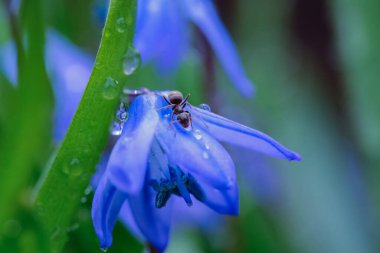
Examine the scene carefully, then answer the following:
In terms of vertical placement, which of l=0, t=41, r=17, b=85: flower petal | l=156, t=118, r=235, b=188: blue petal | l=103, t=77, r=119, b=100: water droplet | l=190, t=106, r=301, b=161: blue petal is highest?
l=0, t=41, r=17, b=85: flower petal

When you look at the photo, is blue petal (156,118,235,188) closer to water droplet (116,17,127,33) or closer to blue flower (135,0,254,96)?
water droplet (116,17,127,33)

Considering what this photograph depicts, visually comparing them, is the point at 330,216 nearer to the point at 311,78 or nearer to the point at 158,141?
the point at 311,78

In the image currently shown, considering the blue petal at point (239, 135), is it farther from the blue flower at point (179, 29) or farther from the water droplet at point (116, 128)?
the blue flower at point (179, 29)

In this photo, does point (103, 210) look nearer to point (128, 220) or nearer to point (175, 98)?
point (175, 98)

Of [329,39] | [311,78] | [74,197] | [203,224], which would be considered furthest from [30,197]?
[329,39]

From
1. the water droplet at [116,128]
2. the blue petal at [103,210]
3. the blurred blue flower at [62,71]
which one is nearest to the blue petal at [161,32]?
the blurred blue flower at [62,71]

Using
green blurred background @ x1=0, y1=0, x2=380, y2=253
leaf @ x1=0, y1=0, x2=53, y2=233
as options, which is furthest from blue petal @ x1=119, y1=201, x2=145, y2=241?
leaf @ x1=0, y1=0, x2=53, y2=233

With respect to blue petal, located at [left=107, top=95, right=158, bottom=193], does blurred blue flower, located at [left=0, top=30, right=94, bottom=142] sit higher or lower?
higher
